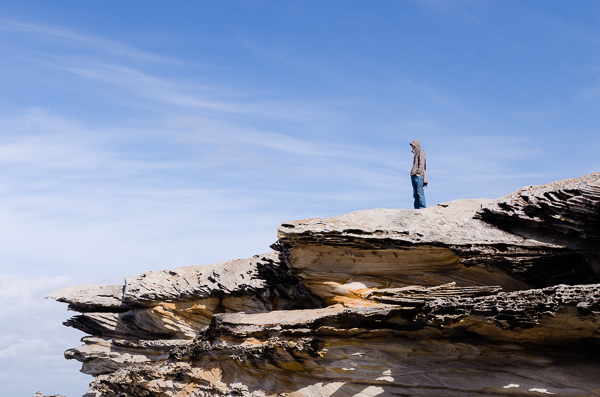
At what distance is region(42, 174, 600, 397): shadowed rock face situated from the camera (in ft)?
43.8

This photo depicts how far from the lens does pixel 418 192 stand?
21.5 m

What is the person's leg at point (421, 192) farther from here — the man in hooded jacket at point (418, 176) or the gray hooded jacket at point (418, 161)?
the gray hooded jacket at point (418, 161)

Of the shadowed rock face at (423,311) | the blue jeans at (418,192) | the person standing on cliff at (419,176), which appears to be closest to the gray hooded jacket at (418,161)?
the person standing on cliff at (419,176)

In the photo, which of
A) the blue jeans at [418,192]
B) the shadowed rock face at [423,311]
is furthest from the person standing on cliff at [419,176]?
the shadowed rock face at [423,311]

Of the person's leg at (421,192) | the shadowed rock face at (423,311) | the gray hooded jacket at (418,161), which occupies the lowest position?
the shadowed rock face at (423,311)

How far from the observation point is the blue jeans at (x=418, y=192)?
21516mm

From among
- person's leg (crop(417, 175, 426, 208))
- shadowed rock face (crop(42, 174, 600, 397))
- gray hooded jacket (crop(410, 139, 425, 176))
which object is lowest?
shadowed rock face (crop(42, 174, 600, 397))

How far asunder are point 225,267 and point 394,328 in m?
10.5

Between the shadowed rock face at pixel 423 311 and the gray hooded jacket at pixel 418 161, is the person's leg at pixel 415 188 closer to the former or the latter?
the gray hooded jacket at pixel 418 161

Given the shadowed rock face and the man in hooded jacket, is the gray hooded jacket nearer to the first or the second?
the man in hooded jacket

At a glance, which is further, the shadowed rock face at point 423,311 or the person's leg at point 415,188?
the person's leg at point 415,188

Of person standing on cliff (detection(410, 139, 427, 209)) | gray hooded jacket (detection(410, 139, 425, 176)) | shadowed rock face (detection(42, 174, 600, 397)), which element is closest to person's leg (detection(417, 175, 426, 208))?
person standing on cliff (detection(410, 139, 427, 209))

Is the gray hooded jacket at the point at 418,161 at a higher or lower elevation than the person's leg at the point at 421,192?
higher

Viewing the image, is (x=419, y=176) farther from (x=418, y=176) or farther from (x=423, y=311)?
(x=423, y=311)
